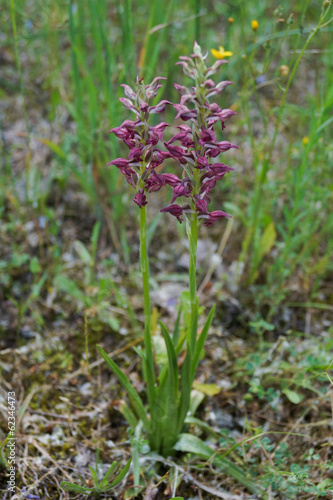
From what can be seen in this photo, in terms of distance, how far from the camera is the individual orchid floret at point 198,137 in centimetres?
136

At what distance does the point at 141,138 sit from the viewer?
4.69ft

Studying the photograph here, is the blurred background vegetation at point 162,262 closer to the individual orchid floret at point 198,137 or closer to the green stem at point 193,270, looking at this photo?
the green stem at point 193,270

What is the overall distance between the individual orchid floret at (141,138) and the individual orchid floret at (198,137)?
6cm

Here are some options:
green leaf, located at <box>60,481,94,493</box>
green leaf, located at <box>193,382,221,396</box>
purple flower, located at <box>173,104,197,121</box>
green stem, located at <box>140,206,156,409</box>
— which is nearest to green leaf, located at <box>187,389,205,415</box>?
green leaf, located at <box>193,382,221,396</box>

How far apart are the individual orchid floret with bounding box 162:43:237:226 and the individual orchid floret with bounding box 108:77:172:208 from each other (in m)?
0.06

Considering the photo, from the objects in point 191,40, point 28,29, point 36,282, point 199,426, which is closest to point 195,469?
point 199,426

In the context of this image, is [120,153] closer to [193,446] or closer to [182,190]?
[182,190]

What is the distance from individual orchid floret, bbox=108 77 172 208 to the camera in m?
1.40

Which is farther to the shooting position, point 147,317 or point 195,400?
point 195,400

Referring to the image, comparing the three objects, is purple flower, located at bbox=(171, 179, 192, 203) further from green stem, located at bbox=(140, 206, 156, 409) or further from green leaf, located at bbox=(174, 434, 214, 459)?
green leaf, located at bbox=(174, 434, 214, 459)

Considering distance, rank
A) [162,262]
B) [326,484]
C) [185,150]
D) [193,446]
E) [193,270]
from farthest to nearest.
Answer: [162,262]
[193,446]
[326,484]
[193,270]
[185,150]

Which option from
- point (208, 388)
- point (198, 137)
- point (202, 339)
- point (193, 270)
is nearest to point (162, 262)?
point (208, 388)

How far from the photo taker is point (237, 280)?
2.85 meters

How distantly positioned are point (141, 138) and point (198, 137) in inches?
7.4
